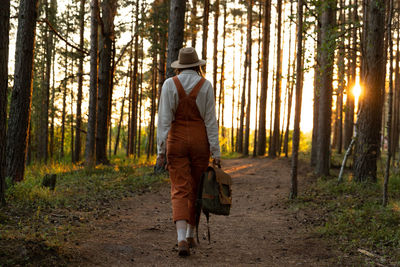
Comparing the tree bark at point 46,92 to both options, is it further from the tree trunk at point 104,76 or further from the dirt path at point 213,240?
the dirt path at point 213,240

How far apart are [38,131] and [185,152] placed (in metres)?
26.4

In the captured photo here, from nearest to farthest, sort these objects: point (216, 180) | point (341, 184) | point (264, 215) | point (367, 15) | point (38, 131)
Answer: point (216, 180), point (264, 215), point (341, 184), point (367, 15), point (38, 131)

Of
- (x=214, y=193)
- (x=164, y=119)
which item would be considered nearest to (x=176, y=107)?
(x=164, y=119)

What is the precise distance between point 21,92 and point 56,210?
3.86m

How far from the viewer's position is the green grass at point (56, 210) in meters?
3.77

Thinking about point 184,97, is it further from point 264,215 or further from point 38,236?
point 264,215

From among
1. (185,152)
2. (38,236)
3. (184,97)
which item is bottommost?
(38,236)

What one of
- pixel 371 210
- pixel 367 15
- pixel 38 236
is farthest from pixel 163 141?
pixel 367 15

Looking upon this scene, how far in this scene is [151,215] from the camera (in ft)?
23.3

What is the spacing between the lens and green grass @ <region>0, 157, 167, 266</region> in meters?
3.77

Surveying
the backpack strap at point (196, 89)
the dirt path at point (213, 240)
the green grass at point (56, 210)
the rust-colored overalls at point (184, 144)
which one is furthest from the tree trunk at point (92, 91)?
the backpack strap at point (196, 89)

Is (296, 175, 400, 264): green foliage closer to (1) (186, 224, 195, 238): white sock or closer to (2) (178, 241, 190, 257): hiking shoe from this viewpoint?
(1) (186, 224, 195, 238): white sock

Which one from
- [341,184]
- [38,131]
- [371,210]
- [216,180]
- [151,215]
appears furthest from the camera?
[38,131]

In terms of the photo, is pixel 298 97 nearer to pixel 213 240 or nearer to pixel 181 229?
pixel 213 240
